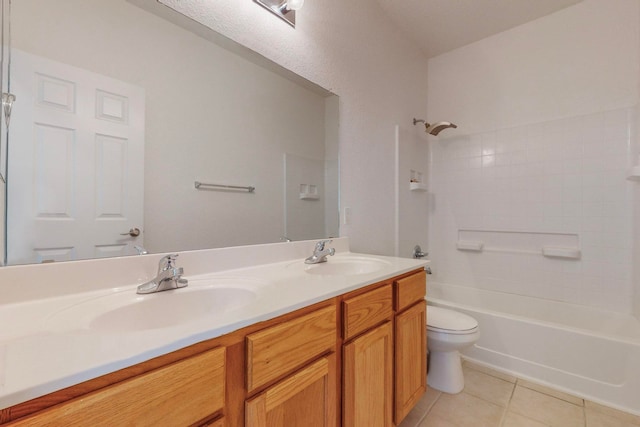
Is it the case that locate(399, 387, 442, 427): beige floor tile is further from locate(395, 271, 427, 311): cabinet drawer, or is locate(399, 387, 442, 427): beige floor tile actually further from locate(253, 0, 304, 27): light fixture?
locate(253, 0, 304, 27): light fixture

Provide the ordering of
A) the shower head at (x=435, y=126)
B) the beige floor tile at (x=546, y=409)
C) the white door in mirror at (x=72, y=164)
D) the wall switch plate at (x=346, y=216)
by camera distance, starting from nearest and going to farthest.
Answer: the white door in mirror at (x=72, y=164) < the beige floor tile at (x=546, y=409) < the wall switch plate at (x=346, y=216) < the shower head at (x=435, y=126)

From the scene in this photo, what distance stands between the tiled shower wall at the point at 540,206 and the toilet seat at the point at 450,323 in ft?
3.00

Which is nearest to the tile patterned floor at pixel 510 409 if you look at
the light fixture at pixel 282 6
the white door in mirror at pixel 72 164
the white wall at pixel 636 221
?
the white wall at pixel 636 221

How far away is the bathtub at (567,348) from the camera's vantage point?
4.91 ft

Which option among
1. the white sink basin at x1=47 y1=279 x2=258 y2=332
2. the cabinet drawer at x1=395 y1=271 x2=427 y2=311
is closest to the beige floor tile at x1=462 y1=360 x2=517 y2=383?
the cabinet drawer at x1=395 y1=271 x2=427 y2=311

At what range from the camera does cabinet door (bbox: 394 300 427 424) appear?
119cm

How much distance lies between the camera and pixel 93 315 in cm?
65

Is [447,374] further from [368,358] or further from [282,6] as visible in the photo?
[282,6]

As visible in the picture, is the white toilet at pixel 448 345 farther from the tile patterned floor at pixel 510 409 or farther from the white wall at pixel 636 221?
the white wall at pixel 636 221

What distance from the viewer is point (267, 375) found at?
67cm

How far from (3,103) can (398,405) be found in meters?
1.69

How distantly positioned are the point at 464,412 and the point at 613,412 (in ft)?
2.55

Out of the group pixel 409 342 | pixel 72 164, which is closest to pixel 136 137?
pixel 72 164

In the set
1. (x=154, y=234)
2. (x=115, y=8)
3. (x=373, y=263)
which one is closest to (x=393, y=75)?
(x=373, y=263)
